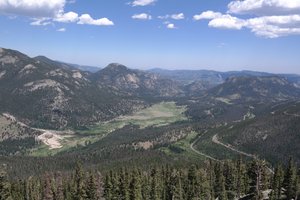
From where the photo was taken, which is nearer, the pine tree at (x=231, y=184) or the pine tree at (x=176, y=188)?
the pine tree at (x=176, y=188)

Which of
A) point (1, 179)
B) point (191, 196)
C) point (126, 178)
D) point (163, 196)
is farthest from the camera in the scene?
point (163, 196)

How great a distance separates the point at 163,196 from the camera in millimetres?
184000

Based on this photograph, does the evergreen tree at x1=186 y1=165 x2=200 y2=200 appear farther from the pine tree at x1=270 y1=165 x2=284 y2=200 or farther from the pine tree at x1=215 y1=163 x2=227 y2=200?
the pine tree at x1=270 y1=165 x2=284 y2=200

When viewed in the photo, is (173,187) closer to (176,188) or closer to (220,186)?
(176,188)

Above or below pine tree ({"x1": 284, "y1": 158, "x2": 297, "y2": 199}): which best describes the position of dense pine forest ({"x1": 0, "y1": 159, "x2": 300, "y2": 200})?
below

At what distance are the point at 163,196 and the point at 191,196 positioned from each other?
55.1ft

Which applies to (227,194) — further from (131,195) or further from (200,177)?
(131,195)

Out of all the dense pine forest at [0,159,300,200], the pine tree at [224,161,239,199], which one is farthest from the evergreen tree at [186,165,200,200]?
the pine tree at [224,161,239,199]

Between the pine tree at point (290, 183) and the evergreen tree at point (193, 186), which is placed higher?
the pine tree at point (290, 183)

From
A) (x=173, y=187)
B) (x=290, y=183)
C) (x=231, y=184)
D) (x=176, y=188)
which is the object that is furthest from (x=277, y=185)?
(x=173, y=187)

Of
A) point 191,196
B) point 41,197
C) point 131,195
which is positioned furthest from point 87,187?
point 41,197

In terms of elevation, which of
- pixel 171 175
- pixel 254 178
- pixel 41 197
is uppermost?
pixel 254 178

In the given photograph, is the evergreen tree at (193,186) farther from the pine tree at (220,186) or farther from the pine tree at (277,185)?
the pine tree at (277,185)

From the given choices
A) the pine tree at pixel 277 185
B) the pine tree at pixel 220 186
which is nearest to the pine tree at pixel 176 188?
the pine tree at pixel 220 186
